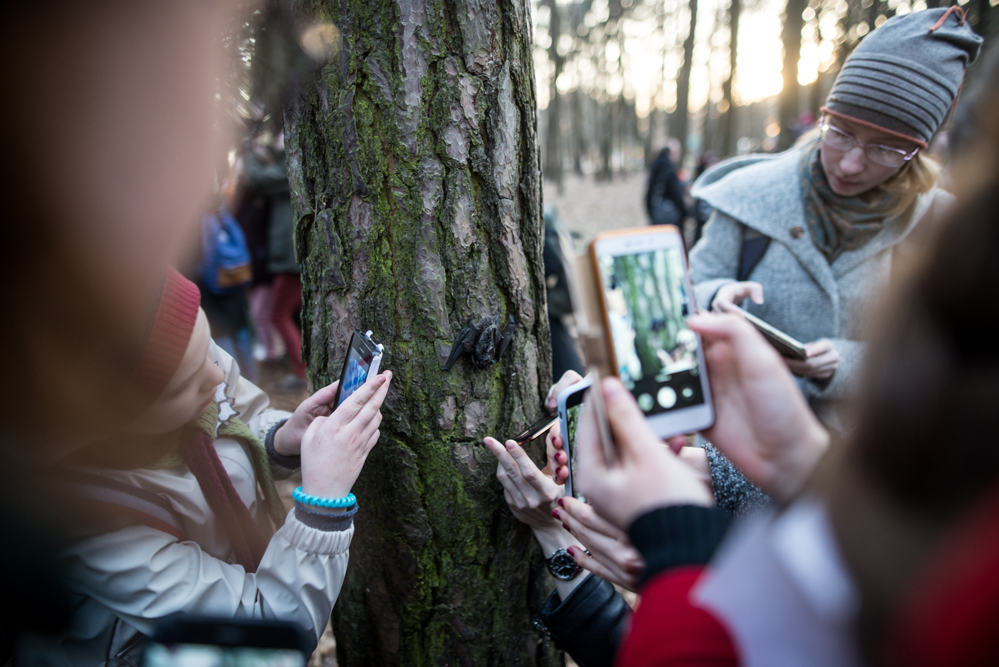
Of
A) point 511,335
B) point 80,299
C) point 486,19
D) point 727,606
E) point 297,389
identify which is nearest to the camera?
point 727,606

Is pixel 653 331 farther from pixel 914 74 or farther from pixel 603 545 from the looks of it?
pixel 914 74

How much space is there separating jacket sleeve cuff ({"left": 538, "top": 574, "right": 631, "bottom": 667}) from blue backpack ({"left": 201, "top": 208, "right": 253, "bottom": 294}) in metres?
3.85

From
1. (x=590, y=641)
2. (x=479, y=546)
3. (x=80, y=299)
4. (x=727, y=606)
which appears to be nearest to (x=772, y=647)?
(x=727, y=606)

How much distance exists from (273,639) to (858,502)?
93cm

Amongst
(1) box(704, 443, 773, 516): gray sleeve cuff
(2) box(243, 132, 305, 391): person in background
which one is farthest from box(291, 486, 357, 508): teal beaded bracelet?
(2) box(243, 132, 305, 391): person in background

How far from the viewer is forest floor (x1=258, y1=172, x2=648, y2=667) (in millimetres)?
2602

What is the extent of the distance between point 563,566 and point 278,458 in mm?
881

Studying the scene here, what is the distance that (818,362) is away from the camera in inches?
65.6

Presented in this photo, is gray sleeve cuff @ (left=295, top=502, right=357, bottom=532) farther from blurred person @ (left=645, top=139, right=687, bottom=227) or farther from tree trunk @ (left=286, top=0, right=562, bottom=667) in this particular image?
blurred person @ (left=645, top=139, right=687, bottom=227)

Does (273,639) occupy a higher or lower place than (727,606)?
lower

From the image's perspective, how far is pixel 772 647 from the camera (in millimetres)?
537

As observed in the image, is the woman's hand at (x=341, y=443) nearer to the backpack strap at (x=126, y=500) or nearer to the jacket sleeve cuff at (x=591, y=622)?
the backpack strap at (x=126, y=500)

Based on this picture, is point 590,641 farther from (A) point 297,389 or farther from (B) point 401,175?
(A) point 297,389

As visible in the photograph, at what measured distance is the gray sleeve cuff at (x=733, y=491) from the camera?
1301mm
